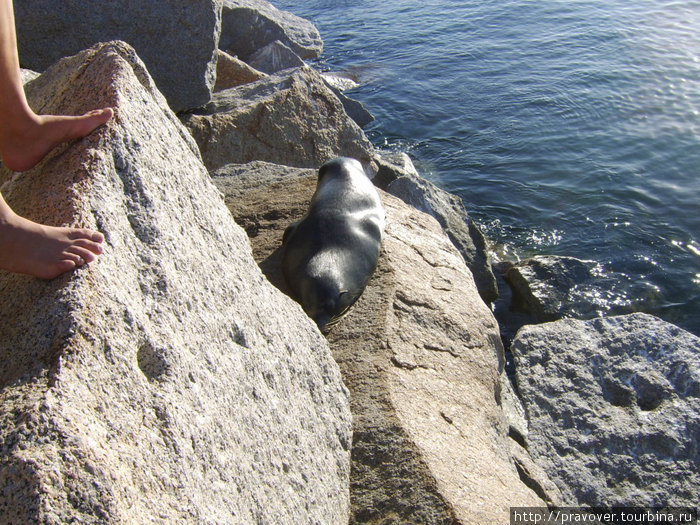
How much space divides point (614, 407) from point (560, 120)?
633 cm

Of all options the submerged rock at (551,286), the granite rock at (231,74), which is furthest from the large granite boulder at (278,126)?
the submerged rock at (551,286)

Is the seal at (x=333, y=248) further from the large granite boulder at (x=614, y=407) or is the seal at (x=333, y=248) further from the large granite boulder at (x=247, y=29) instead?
the large granite boulder at (x=247, y=29)

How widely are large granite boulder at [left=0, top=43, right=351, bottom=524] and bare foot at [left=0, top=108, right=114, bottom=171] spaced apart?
43 millimetres

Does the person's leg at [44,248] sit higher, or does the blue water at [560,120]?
the person's leg at [44,248]

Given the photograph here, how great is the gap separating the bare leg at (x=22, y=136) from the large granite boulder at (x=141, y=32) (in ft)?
11.7

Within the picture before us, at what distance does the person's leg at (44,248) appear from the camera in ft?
5.98

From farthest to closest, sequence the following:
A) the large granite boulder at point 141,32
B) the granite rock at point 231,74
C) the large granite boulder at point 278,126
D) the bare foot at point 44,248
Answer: the granite rock at point 231,74 → the large granite boulder at point 278,126 → the large granite boulder at point 141,32 → the bare foot at point 44,248

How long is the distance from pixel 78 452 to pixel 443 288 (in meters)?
3.21

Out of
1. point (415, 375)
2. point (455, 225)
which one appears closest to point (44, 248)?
point (415, 375)

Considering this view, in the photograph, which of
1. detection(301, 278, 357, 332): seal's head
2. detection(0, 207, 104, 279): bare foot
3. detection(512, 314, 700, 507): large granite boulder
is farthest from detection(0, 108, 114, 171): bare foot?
detection(512, 314, 700, 507): large granite boulder

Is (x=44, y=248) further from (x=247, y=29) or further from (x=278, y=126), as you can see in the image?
(x=247, y=29)

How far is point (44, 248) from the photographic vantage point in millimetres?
1833

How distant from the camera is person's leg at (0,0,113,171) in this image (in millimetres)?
2270

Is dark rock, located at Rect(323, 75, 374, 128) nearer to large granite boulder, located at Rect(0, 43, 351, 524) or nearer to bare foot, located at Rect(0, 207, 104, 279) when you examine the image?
large granite boulder, located at Rect(0, 43, 351, 524)
